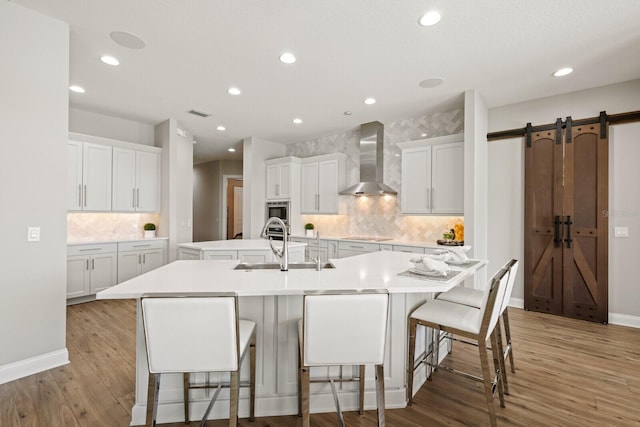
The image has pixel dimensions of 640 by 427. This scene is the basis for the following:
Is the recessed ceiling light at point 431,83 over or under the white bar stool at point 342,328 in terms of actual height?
over

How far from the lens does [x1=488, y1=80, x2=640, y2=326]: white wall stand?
134 inches

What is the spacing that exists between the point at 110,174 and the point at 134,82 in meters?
1.75

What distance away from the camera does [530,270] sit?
3.99m

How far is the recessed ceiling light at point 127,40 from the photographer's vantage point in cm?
260

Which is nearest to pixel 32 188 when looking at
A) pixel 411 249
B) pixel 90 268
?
pixel 90 268

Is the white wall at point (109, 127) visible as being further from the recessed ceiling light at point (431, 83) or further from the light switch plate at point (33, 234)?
the recessed ceiling light at point (431, 83)

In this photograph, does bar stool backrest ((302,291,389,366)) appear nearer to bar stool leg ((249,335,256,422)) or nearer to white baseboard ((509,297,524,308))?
bar stool leg ((249,335,256,422))

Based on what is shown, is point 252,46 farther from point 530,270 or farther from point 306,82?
point 530,270

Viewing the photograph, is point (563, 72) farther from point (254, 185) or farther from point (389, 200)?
point (254, 185)

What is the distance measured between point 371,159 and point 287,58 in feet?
8.29

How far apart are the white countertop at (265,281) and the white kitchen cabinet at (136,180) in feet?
10.6

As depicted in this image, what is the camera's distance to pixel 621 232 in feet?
11.4

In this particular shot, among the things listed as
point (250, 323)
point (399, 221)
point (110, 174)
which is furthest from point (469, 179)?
point (110, 174)

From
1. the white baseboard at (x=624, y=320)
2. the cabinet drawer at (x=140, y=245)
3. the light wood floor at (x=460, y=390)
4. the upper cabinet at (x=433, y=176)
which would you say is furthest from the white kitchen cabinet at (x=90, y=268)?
the white baseboard at (x=624, y=320)
